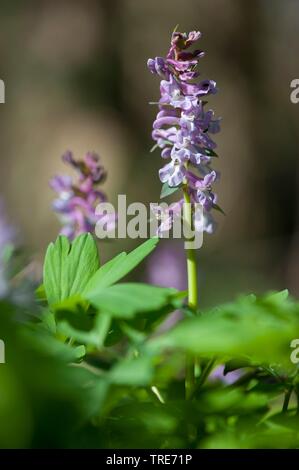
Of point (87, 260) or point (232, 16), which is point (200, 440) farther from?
point (232, 16)

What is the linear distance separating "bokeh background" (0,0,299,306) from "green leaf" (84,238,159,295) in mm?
5815

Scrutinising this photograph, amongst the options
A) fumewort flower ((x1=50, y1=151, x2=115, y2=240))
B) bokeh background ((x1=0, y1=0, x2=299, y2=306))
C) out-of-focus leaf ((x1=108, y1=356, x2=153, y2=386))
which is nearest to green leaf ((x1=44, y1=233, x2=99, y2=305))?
out-of-focus leaf ((x1=108, y1=356, x2=153, y2=386))

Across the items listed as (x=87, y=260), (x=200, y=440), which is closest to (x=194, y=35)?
(x=87, y=260)

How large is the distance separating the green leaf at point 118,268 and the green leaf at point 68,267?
0.04 meters

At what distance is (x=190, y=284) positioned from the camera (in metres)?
0.95

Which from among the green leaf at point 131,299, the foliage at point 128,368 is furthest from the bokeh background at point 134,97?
the green leaf at point 131,299

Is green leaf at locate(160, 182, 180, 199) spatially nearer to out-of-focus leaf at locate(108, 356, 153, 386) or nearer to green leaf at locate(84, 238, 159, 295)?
green leaf at locate(84, 238, 159, 295)

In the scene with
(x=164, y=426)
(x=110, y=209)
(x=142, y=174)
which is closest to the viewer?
Result: (x=164, y=426)

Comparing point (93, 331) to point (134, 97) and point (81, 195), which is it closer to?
point (81, 195)

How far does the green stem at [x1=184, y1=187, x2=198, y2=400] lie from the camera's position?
82 centimetres

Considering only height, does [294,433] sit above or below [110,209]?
below

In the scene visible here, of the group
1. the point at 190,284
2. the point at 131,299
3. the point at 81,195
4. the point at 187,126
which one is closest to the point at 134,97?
the point at 81,195

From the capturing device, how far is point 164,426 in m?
0.58

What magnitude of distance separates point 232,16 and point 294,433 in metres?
6.64
